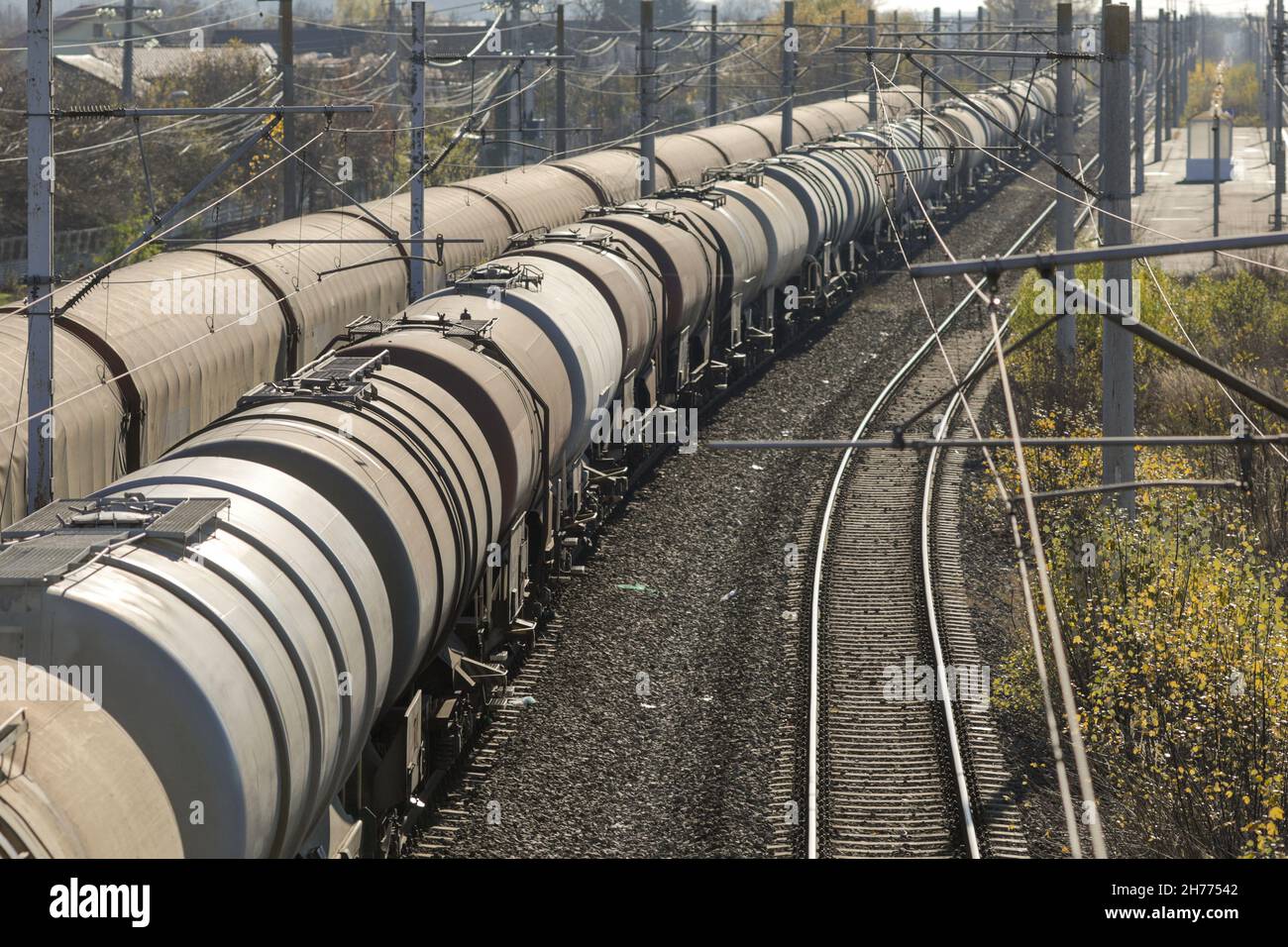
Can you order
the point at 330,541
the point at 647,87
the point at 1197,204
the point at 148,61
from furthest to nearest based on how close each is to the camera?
1. the point at 148,61
2. the point at 1197,204
3. the point at 647,87
4. the point at 330,541

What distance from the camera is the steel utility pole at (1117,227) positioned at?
46.6 feet

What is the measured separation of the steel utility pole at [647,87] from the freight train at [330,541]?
5225 mm

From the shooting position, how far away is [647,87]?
92.1 ft

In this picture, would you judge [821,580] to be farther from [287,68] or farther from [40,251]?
[287,68]

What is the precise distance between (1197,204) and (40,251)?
48099 mm

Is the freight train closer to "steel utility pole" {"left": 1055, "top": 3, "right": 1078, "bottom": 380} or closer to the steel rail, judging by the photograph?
the steel rail

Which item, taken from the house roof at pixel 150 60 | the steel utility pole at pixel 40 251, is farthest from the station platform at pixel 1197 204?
the house roof at pixel 150 60

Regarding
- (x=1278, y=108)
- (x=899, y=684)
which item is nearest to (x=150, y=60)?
(x=1278, y=108)

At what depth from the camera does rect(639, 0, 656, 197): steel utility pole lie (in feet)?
91.7

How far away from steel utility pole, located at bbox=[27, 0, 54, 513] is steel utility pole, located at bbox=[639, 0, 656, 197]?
17.8 metres

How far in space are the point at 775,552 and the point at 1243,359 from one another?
9856 mm

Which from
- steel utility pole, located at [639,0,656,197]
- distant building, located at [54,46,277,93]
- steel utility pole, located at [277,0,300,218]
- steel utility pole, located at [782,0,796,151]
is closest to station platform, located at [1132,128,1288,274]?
steel utility pole, located at [782,0,796,151]
